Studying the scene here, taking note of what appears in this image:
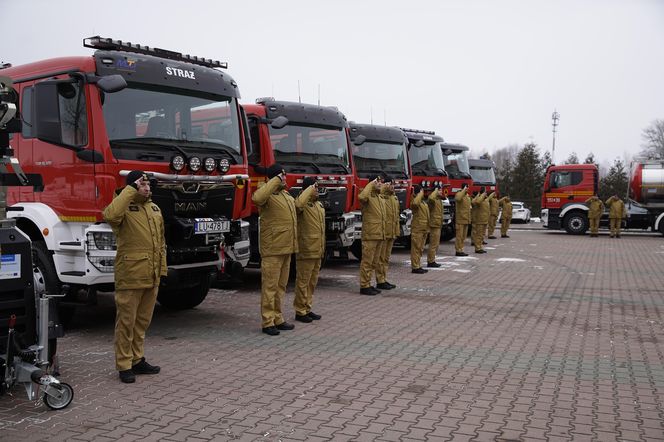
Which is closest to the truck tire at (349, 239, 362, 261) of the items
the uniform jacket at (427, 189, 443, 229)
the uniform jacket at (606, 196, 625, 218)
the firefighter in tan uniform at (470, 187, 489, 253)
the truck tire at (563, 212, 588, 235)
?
the uniform jacket at (427, 189, 443, 229)

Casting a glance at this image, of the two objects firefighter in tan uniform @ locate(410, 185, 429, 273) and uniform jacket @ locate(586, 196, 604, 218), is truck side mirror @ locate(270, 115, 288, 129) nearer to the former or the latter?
firefighter in tan uniform @ locate(410, 185, 429, 273)

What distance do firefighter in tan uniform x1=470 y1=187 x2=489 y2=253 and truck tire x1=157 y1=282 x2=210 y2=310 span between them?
10.7 meters

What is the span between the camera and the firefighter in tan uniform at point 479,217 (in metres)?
17.3

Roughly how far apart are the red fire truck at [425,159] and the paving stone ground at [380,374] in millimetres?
6530

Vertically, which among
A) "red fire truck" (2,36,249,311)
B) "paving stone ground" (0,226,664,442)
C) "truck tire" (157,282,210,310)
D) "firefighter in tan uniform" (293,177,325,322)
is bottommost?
"paving stone ground" (0,226,664,442)

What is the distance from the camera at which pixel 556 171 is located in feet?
84.0

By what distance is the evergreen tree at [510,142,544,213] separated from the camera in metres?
48.2

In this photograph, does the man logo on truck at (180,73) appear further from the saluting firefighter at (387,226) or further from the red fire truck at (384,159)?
the red fire truck at (384,159)

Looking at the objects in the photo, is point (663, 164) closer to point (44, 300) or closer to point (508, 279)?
point (508, 279)

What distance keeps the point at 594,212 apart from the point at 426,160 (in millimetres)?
11550

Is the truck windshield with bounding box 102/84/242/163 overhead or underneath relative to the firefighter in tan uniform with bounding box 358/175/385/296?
overhead

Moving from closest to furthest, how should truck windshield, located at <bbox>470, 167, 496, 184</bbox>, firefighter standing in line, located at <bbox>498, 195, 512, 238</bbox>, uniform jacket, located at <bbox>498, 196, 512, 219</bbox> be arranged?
firefighter standing in line, located at <bbox>498, 195, 512, 238</bbox>, uniform jacket, located at <bbox>498, 196, 512, 219</bbox>, truck windshield, located at <bbox>470, 167, 496, 184</bbox>

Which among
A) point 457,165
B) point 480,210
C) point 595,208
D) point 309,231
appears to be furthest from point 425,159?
point 595,208

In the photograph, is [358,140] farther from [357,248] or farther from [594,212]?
[594,212]
